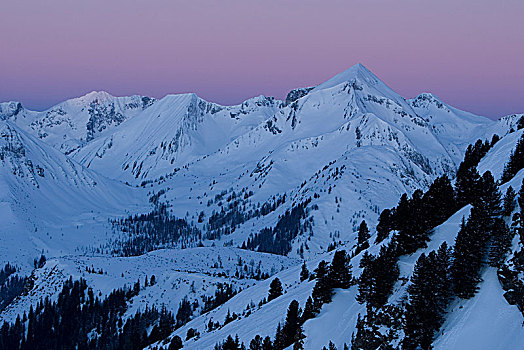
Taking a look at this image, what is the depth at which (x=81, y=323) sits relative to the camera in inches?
4995

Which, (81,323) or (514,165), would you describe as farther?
(81,323)

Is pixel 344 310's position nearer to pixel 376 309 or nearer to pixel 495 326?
pixel 376 309

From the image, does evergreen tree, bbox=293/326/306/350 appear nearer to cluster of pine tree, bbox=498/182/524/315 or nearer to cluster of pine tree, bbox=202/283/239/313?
cluster of pine tree, bbox=498/182/524/315

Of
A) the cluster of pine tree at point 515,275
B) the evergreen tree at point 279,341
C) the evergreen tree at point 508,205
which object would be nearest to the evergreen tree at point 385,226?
the evergreen tree at point 279,341

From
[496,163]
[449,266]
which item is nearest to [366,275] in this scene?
[449,266]

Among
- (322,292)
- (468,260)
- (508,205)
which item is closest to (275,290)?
(322,292)

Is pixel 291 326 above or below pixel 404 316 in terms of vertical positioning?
below

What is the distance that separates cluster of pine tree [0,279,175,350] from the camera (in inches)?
4572

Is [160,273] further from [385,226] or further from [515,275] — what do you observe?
[515,275]

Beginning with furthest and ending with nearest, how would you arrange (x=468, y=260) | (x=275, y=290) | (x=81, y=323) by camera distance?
(x=81, y=323) < (x=275, y=290) < (x=468, y=260)

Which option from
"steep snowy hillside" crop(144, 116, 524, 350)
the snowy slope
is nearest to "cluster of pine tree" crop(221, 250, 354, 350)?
"steep snowy hillside" crop(144, 116, 524, 350)

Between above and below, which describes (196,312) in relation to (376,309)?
below

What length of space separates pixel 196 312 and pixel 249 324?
218ft

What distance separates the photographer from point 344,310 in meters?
42.8
